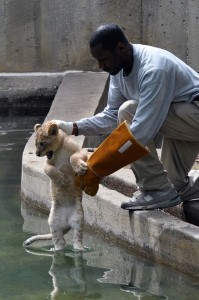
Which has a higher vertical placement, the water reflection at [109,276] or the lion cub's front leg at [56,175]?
the lion cub's front leg at [56,175]

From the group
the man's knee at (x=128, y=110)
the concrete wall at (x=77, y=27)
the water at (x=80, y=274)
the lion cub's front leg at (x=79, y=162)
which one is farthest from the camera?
the concrete wall at (x=77, y=27)

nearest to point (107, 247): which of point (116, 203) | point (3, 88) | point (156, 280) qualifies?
point (116, 203)

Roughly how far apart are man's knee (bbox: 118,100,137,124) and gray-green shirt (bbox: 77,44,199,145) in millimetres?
46

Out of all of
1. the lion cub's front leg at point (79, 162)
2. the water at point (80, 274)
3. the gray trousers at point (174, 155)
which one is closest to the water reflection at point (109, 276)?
the water at point (80, 274)

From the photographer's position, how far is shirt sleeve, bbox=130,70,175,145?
611cm

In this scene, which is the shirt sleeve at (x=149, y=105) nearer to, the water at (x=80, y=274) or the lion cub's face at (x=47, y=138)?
the lion cub's face at (x=47, y=138)

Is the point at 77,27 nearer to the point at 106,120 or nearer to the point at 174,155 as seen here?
the point at 106,120

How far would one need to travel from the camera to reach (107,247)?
6797 millimetres

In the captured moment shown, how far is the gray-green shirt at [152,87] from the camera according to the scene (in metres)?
6.12

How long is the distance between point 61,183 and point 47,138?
1.20 ft

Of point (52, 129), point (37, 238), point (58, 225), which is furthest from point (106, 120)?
point (37, 238)

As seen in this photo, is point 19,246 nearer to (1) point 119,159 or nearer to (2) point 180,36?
(1) point 119,159

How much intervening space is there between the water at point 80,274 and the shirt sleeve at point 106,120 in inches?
33.4

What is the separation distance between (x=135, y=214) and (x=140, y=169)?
33 centimetres
